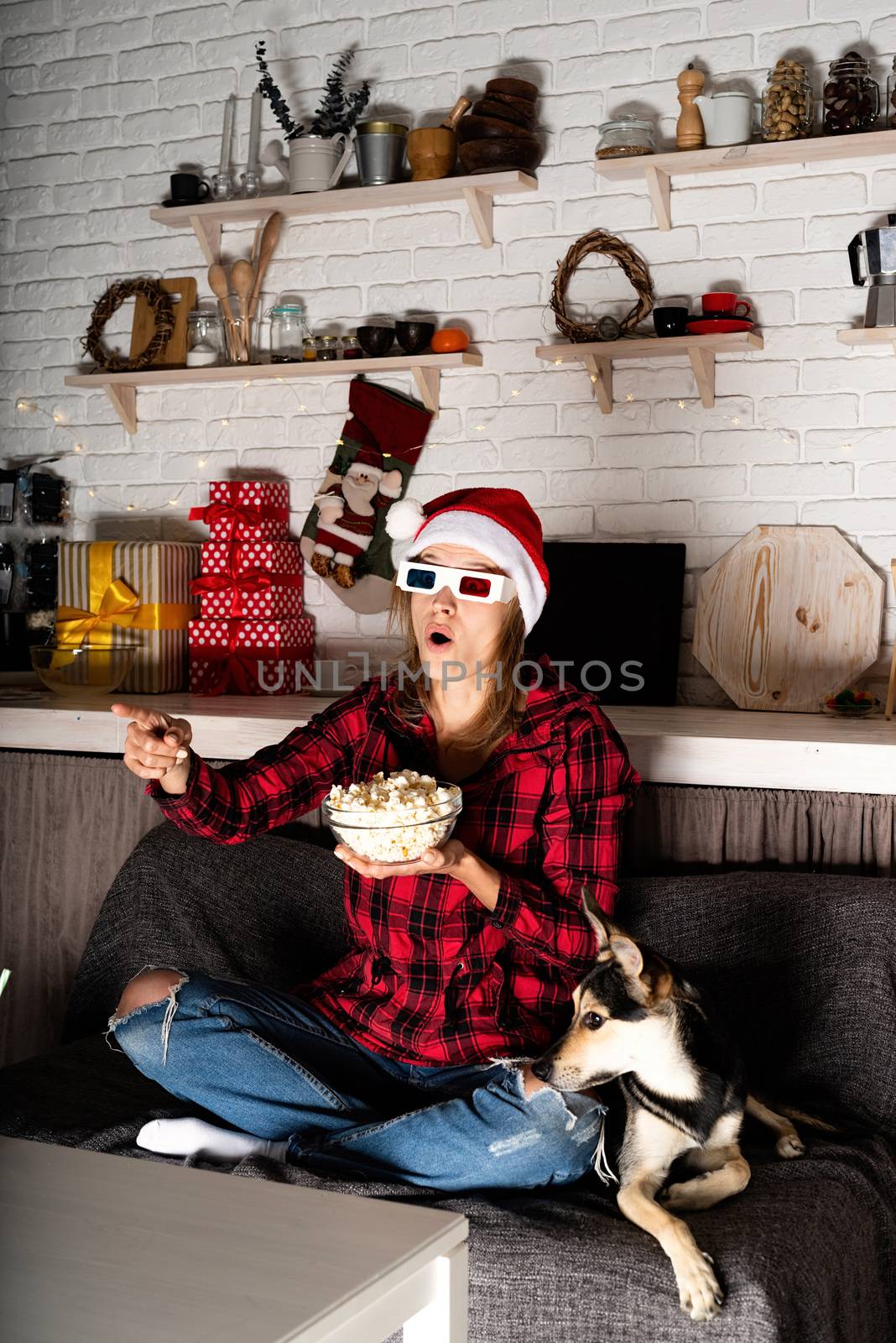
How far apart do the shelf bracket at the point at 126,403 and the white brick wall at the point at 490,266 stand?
3 cm

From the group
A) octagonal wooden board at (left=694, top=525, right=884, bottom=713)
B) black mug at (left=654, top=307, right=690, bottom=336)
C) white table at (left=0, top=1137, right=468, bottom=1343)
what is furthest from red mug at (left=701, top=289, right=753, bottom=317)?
white table at (left=0, top=1137, right=468, bottom=1343)

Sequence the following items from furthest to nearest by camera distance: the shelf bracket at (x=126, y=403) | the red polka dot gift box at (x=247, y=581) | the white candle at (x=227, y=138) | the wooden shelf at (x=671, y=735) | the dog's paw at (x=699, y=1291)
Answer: the shelf bracket at (x=126, y=403) → the white candle at (x=227, y=138) → the red polka dot gift box at (x=247, y=581) → the wooden shelf at (x=671, y=735) → the dog's paw at (x=699, y=1291)

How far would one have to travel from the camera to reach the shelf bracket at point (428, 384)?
→ 3029 millimetres

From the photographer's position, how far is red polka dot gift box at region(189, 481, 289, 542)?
3.16 metres

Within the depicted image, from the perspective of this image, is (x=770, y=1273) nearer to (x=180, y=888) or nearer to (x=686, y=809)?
(x=686, y=809)

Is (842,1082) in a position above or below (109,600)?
below

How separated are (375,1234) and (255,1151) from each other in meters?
0.80

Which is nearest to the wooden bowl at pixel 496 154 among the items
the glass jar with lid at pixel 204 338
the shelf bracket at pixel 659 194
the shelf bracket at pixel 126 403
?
the shelf bracket at pixel 659 194

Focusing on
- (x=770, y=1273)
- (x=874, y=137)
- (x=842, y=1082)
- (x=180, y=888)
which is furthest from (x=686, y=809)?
(x=874, y=137)

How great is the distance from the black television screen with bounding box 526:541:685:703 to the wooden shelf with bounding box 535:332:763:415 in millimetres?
334

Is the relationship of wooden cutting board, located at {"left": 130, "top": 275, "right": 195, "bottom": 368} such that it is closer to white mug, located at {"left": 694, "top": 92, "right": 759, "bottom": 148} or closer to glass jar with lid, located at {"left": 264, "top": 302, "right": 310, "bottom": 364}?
glass jar with lid, located at {"left": 264, "top": 302, "right": 310, "bottom": 364}

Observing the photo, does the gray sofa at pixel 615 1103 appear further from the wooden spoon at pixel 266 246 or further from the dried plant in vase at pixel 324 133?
the dried plant in vase at pixel 324 133

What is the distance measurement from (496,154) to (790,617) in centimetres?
117

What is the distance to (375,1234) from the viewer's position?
94 centimetres
